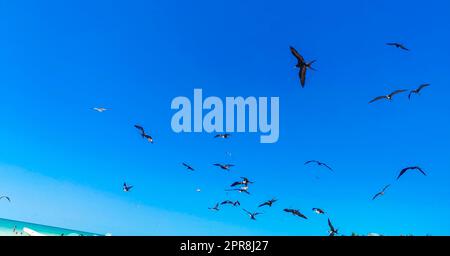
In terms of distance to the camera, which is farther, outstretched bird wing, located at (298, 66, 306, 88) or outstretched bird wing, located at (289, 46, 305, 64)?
outstretched bird wing, located at (298, 66, 306, 88)

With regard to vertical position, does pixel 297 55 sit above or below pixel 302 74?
above

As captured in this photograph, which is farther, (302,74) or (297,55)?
(302,74)

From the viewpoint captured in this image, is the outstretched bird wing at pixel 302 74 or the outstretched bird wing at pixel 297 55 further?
the outstretched bird wing at pixel 302 74
